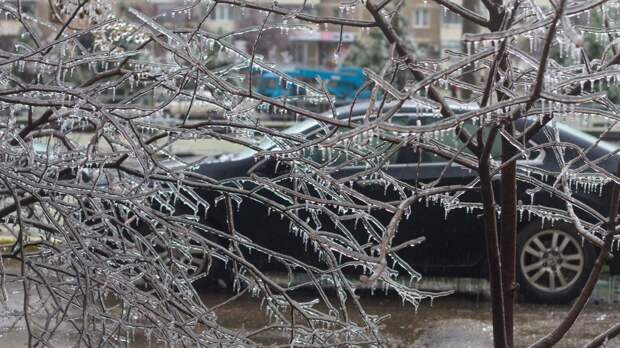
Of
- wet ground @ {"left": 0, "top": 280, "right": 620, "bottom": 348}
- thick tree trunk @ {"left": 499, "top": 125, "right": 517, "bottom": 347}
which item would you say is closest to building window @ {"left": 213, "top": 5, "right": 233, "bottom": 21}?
thick tree trunk @ {"left": 499, "top": 125, "right": 517, "bottom": 347}

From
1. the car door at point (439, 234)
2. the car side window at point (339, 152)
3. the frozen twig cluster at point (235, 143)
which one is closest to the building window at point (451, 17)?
the frozen twig cluster at point (235, 143)

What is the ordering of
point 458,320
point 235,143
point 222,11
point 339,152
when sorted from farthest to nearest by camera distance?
1. point 222,11
2. point 458,320
3. point 235,143
4. point 339,152

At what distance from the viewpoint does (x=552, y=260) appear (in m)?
7.91

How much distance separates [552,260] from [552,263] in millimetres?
24

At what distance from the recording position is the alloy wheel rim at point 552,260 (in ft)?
25.8

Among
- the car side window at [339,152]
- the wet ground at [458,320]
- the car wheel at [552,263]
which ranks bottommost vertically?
the wet ground at [458,320]

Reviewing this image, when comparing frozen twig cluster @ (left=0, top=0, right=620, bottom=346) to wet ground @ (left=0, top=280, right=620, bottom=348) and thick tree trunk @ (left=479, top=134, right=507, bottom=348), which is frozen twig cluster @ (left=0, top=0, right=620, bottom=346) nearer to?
thick tree trunk @ (left=479, top=134, right=507, bottom=348)

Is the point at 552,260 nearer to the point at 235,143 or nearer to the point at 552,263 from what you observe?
the point at 552,263

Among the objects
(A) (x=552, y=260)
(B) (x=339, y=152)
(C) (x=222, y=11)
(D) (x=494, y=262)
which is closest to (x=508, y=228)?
(D) (x=494, y=262)

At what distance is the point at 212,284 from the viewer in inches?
331

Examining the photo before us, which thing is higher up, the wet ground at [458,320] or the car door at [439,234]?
the car door at [439,234]

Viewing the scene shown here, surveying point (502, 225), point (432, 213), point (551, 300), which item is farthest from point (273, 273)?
point (502, 225)

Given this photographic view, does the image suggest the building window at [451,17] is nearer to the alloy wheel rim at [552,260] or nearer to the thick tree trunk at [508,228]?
the thick tree trunk at [508,228]

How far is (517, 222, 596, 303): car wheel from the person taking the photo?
7.87 m
